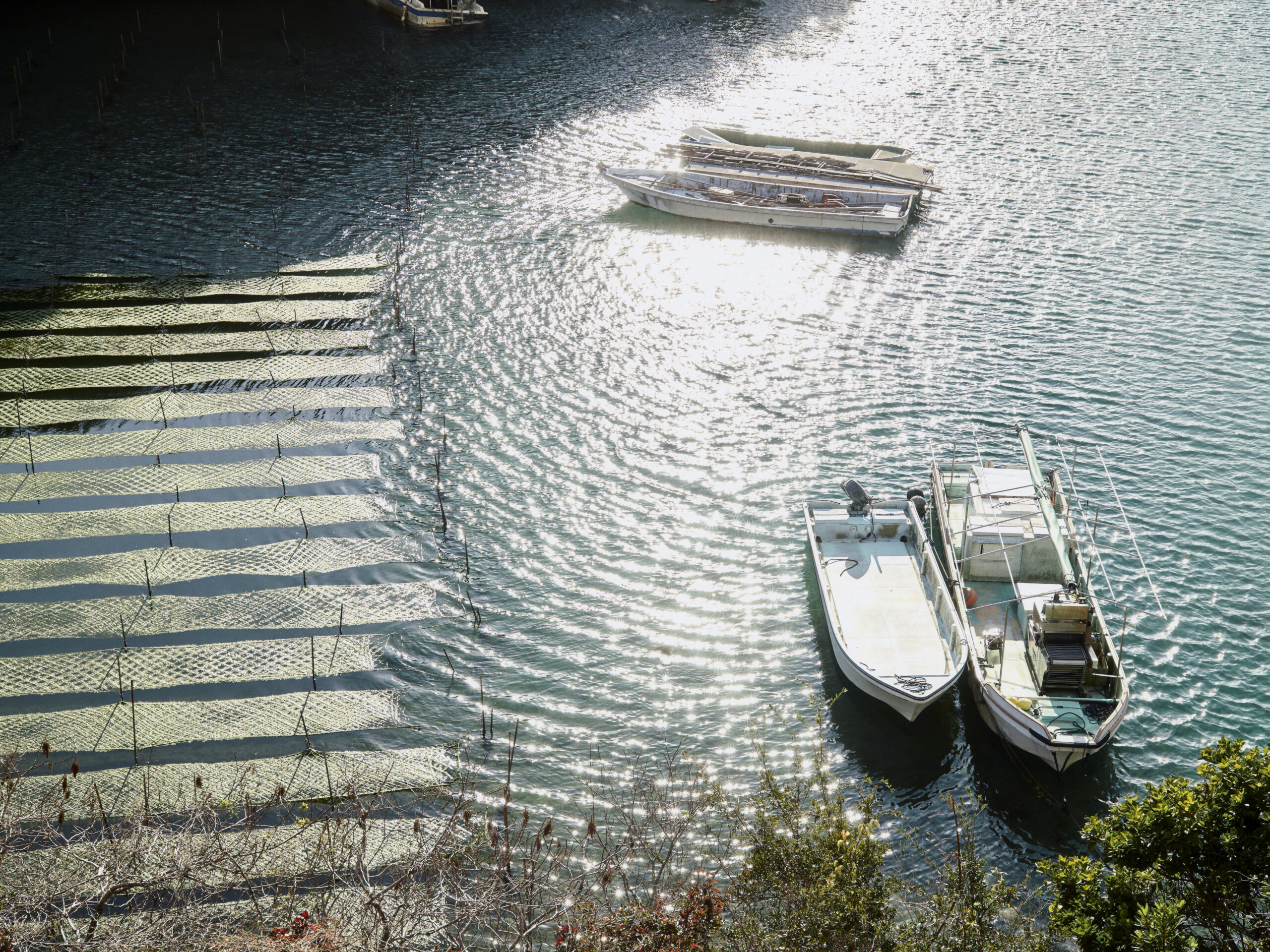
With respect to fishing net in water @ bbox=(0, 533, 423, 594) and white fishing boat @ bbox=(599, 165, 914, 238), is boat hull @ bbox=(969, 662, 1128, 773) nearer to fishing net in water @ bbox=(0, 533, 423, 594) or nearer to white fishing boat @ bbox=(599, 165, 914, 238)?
fishing net in water @ bbox=(0, 533, 423, 594)

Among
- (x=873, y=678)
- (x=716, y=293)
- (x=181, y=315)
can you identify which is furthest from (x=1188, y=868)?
(x=181, y=315)

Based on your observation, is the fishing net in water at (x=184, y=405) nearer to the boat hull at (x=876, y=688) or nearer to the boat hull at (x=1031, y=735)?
the boat hull at (x=876, y=688)

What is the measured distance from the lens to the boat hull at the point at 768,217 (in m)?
64.3

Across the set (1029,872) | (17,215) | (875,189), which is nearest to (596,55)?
(875,189)

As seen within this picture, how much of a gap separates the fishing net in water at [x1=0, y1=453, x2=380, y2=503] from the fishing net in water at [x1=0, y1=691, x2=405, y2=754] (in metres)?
12.3

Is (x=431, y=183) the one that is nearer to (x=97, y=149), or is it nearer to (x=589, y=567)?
(x=97, y=149)

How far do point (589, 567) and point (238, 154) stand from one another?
4942 centimetres

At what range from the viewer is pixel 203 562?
40406 mm

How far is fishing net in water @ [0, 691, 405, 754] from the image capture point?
108 feet

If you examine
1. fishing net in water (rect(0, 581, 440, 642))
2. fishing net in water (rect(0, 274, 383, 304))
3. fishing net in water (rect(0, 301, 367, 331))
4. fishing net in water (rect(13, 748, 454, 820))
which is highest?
fishing net in water (rect(0, 274, 383, 304))

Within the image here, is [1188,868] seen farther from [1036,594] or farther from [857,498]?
[857,498]

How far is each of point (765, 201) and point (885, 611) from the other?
37437 millimetres

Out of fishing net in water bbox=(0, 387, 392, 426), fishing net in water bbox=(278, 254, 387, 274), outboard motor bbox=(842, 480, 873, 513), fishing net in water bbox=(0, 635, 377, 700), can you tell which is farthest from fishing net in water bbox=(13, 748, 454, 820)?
fishing net in water bbox=(278, 254, 387, 274)

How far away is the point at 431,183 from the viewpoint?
229ft
